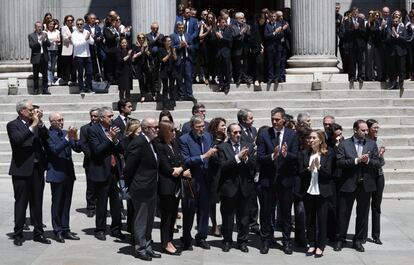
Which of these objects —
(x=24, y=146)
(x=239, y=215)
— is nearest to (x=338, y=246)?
(x=239, y=215)

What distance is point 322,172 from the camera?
11.7m

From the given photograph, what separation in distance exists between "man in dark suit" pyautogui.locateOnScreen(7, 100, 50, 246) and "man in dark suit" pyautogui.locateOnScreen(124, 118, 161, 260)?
1.43 m

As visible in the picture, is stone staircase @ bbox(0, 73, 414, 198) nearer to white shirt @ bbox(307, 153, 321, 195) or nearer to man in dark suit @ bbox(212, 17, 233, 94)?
man in dark suit @ bbox(212, 17, 233, 94)

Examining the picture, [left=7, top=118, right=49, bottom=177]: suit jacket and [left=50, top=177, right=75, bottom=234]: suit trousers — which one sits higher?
[left=7, top=118, right=49, bottom=177]: suit jacket

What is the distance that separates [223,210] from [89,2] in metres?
14.1

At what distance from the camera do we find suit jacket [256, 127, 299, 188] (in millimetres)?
11859

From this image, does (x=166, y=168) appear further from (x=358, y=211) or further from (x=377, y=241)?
(x=377, y=241)

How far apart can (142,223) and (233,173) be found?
140 centimetres

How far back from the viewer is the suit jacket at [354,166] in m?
11.8

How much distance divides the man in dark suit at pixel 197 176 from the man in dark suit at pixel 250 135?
2.02 ft

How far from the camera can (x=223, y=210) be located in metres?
Result: 11.9

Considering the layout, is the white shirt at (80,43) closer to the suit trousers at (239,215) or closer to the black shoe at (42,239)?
the black shoe at (42,239)

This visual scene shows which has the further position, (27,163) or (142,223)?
(27,163)

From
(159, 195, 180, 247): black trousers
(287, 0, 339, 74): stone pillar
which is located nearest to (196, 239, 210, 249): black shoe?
(159, 195, 180, 247): black trousers
